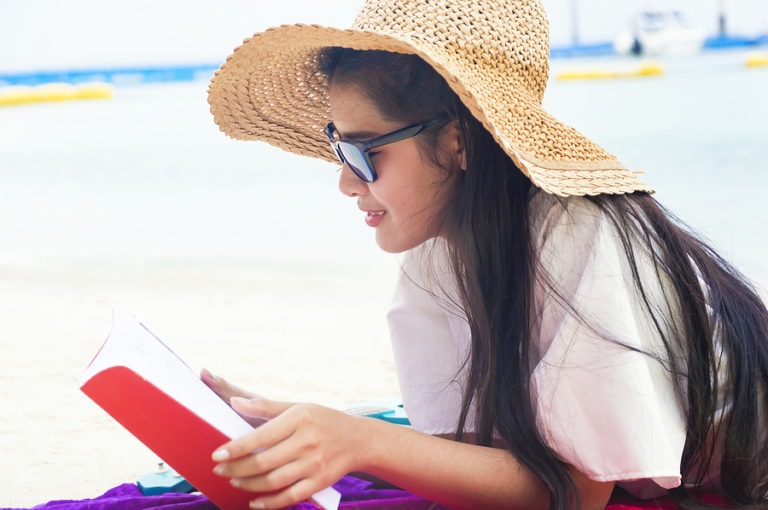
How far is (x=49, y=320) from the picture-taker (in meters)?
4.67

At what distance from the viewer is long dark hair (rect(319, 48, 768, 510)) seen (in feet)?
5.48

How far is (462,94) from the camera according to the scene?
1.61 meters

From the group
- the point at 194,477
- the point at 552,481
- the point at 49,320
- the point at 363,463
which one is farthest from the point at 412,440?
the point at 49,320

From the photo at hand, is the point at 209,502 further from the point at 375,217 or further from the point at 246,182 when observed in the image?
the point at 246,182

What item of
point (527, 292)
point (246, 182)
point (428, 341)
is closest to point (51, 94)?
point (246, 182)

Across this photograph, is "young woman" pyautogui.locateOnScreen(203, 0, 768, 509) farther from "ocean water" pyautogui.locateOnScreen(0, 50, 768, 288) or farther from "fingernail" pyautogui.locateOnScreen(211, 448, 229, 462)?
"ocean water" pyautogui.locateOnScreen(0, 50, 768, 288)

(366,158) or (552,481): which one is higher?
(366,158)

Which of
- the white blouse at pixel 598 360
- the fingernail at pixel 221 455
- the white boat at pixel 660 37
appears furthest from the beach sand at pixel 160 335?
the white boat at pixel 660 37

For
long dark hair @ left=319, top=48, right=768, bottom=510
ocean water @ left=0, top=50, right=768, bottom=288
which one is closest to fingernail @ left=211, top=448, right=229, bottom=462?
long dark hair @ left=319, top=48, right=768, bottom=510

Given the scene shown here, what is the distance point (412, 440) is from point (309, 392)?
2.06 m

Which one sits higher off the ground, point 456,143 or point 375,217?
point 456,143

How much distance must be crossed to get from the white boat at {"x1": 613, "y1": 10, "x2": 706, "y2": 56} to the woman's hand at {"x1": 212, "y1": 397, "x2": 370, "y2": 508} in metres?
35.8

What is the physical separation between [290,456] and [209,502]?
22.0 inches

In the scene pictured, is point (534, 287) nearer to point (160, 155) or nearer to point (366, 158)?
point (366, 158)
